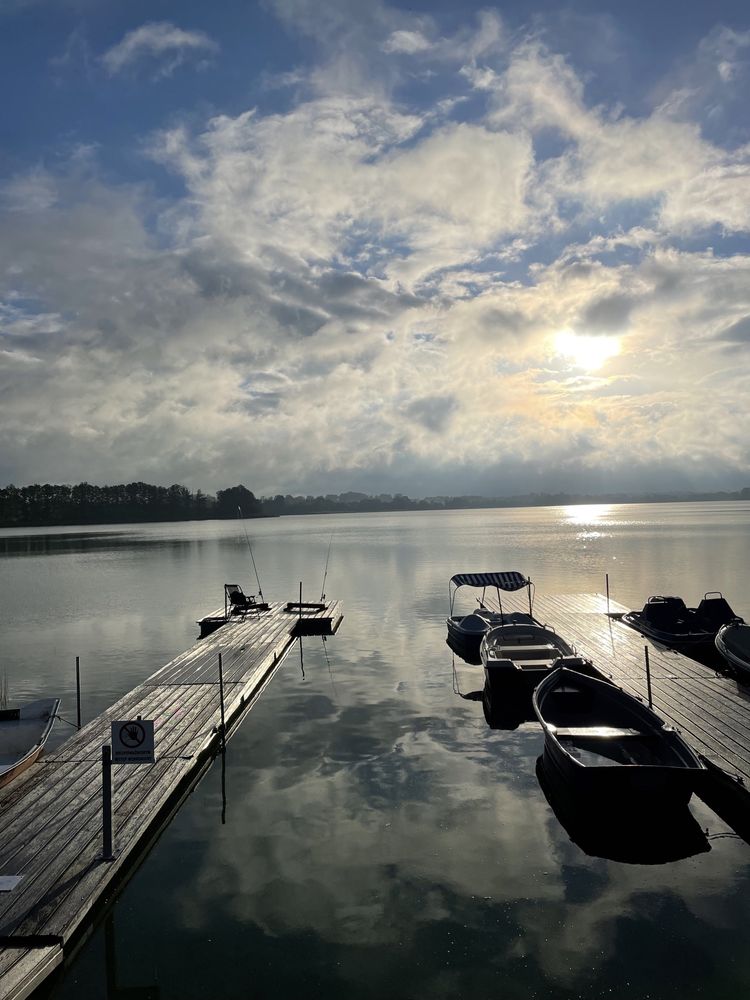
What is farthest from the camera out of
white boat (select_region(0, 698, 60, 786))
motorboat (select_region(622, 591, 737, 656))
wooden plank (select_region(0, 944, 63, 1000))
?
motorboat (select_region(622, 591, 737, 656))

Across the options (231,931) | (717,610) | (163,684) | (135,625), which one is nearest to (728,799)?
(231,931)

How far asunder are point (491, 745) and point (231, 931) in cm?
883

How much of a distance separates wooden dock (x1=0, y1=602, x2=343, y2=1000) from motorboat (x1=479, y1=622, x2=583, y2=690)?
7243mm

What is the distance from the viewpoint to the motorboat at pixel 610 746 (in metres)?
11.9

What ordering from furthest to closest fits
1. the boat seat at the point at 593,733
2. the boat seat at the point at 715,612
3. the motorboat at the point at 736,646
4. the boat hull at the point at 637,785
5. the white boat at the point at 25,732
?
1. the boat seat at the point at 715,612
2. the motorboat at the point at 736,646
3. the boat seat at the point at 593,733
4. the white boat at the point at 25,732
5. the boat hull at the point at 637,785

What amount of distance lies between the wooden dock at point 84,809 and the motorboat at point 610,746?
734cm

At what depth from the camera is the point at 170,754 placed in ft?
47.0

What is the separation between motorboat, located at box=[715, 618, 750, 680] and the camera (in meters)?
20.0

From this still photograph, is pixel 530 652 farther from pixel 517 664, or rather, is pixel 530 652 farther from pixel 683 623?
pixel 683 623

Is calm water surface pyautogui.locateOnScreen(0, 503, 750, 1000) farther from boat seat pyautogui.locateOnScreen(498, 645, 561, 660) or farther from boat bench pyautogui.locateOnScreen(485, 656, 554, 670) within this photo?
boat seat pyautogui.locateOnScreen(498, 645, 561, 660)

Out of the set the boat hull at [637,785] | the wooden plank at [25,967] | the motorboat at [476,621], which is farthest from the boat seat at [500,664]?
the wooden plank at [25,967]

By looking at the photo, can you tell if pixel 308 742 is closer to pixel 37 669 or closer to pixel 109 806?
pixel 109 806

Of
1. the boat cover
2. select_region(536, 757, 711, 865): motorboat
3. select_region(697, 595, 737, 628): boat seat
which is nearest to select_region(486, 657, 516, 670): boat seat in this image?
select_region(536, 757, 711, 865): motorboat

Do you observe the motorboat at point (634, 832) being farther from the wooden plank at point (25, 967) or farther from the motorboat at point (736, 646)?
the motorboat at point (736, 646)
